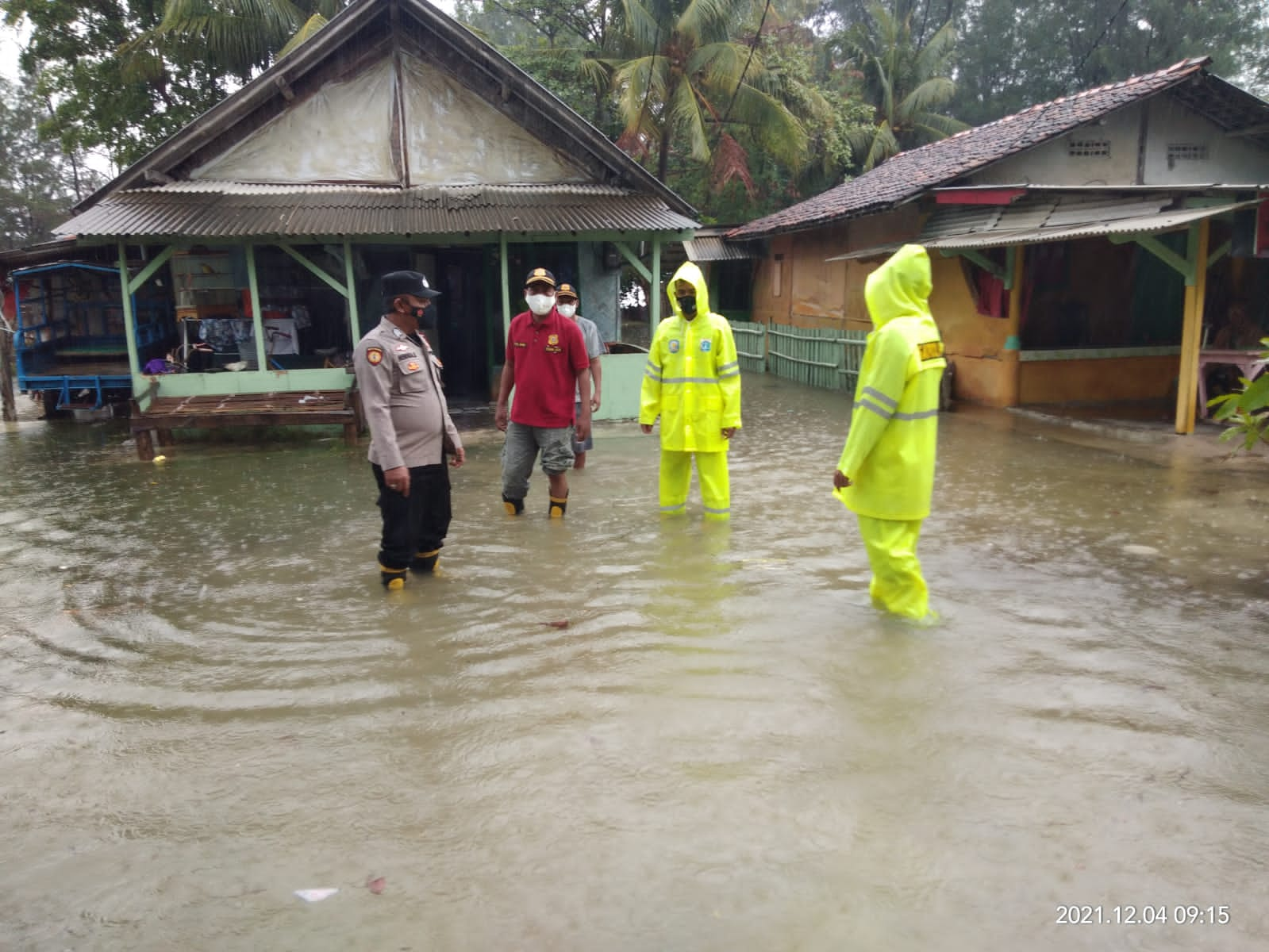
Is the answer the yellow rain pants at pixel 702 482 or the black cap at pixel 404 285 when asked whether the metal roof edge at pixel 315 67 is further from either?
the black cap at pixel 404 285

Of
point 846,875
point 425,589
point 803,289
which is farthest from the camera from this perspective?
point 803,289

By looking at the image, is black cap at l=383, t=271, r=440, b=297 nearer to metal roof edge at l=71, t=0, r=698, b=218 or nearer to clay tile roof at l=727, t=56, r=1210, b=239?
metal roof edge at l=71, t=0, r=698, b=218

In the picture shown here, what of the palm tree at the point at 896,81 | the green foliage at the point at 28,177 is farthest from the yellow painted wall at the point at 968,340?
the green foliage at the point at 28,177

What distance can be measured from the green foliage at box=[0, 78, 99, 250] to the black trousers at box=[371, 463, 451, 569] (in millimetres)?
32611

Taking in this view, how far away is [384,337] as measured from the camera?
4.84 metres

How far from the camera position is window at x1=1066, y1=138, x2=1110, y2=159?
13211 millimetres

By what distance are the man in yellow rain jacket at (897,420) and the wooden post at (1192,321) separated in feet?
21.3

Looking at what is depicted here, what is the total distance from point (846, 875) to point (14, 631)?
14.2 feet

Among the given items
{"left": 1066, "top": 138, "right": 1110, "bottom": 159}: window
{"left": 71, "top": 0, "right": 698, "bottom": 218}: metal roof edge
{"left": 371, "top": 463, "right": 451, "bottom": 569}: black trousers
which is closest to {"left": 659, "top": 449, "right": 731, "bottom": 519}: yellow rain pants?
{"left": 371, "top": 463, "right": 451, "bottom": 569}: black trousers

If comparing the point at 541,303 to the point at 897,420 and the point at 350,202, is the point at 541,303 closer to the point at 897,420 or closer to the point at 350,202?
the point at 897,420

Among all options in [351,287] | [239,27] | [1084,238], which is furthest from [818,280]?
[239,27]

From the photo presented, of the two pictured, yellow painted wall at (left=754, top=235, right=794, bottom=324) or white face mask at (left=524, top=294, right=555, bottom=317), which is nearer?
white face mask at (left=524, top=294, right=555, bottom=317)

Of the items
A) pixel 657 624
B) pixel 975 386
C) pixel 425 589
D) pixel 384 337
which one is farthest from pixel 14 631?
pixel 975 386

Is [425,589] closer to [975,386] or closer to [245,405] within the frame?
[245,405]
